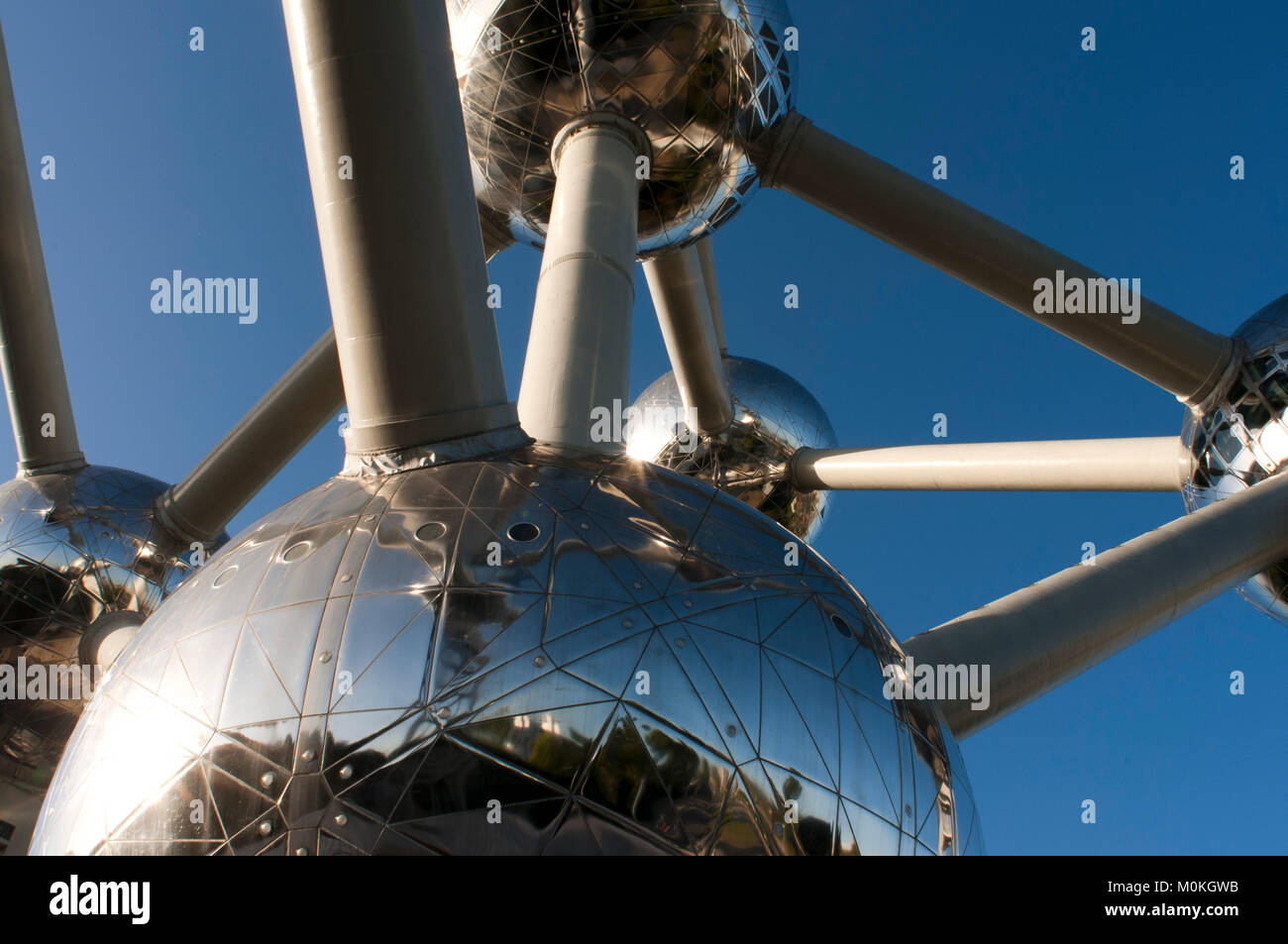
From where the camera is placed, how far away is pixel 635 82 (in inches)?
241

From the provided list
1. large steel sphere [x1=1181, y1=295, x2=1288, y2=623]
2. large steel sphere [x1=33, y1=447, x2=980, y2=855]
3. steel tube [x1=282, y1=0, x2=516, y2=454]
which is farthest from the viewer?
large steel sphere [x1=1181, y1=295, x2=1288, y2=623]

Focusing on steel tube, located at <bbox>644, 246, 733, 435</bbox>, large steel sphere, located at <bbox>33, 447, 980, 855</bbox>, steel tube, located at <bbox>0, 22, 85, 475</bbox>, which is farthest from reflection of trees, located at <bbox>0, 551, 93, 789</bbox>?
steel tube, located at <bbox>644, 246, 733, 435</bbox>

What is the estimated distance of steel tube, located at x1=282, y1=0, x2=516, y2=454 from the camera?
10.2 ft

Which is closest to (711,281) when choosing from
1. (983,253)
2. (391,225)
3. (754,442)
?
(754,442)

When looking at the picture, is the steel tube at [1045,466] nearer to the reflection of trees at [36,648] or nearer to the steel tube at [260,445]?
the steel tube at [260,445]

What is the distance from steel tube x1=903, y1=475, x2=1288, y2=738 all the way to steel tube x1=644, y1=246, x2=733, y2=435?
16.8ft

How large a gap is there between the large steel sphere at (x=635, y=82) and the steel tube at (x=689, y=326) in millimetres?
1899

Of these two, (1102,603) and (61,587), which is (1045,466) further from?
(61,587)

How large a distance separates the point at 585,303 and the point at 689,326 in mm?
4852

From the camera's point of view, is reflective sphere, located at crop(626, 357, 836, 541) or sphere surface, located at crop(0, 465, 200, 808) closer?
sphere surface, located at crop(0, 465, 200, 808)

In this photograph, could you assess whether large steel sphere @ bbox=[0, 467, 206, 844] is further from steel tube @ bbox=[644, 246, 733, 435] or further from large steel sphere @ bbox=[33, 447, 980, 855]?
large steel sphere @ bbox=[33, 447, 980, 855]

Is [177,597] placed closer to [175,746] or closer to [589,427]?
[175,746]
